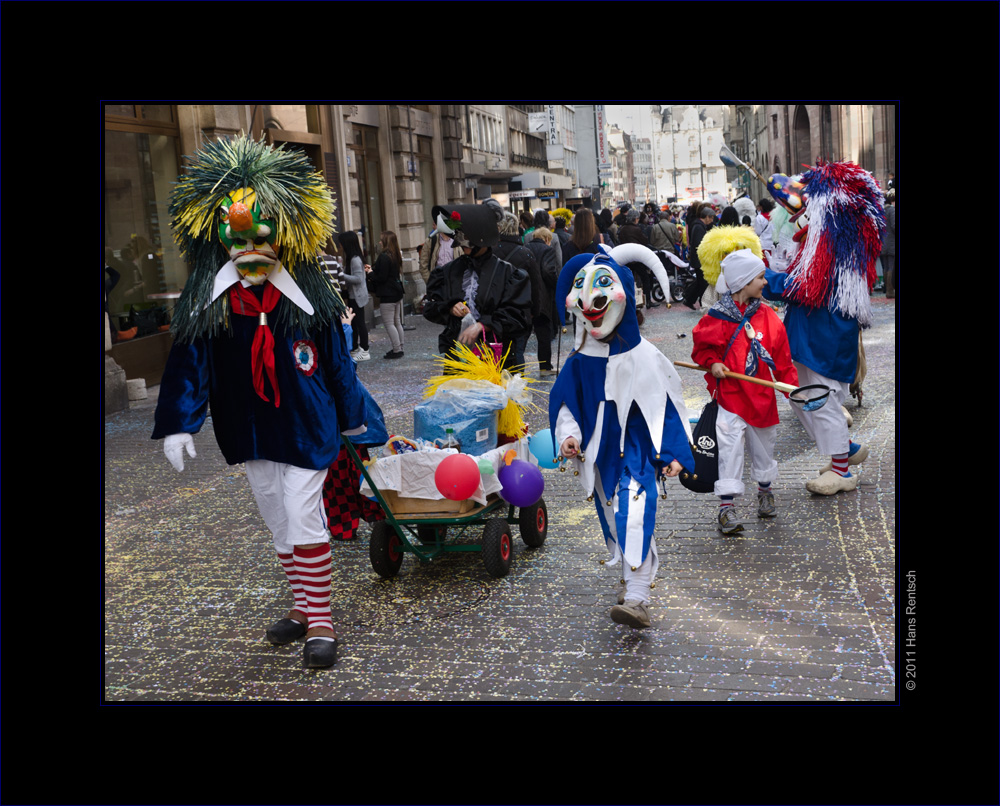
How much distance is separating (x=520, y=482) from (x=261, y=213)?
198 cm

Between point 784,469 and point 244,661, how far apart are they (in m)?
4.25

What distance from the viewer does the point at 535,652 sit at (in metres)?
4.25

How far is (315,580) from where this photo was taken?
14.3 ft

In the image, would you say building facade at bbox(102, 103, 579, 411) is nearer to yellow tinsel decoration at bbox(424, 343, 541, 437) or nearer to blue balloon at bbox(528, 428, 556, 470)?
yellow tinsel decoration at bbox(424, 343, 541, 437)

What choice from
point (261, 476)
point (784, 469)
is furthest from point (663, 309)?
point (261, 476)

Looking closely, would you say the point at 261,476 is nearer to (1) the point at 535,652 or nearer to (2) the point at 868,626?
(1) the point at 535,652

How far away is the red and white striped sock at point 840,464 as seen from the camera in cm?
641

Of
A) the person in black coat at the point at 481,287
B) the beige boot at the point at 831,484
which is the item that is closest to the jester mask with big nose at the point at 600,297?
the person in black coat at the point at 481,287

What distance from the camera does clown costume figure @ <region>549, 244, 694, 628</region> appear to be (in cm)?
439

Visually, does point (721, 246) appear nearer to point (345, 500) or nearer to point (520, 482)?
point (520, 482)

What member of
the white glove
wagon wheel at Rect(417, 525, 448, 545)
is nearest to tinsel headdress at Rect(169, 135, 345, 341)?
the white glove

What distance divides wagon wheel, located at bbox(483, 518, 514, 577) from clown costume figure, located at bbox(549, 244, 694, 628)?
740 mm

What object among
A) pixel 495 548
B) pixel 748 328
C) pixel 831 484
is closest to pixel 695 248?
pixel 831 484

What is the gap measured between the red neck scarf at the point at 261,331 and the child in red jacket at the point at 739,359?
2611mm
